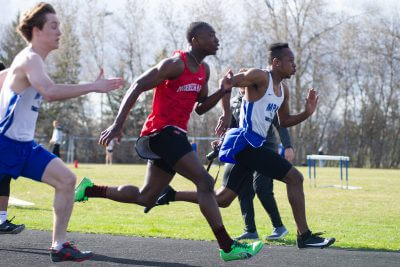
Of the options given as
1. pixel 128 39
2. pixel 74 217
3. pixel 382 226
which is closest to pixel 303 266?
pixel 382 226

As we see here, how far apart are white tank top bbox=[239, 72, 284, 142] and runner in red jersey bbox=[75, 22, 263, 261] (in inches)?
25.5

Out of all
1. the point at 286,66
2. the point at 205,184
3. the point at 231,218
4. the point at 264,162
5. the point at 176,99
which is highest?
the point at 286,66

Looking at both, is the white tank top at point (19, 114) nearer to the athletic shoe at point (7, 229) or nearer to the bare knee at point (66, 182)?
the bare knee at point (66, 182)

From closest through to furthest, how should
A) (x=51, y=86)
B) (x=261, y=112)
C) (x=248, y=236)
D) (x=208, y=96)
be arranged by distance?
(x=51, y=86) → (x=208, y=96) → (x=261, y=112) → (x=248, y=236)

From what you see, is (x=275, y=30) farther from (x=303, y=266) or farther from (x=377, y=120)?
(x=303, y=266)

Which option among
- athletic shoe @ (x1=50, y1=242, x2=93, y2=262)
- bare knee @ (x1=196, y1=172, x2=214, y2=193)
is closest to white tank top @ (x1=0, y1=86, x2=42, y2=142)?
athletic shoe @ (x1=50, y1=242, x2=93, y2=262)

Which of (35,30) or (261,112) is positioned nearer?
(35,30)

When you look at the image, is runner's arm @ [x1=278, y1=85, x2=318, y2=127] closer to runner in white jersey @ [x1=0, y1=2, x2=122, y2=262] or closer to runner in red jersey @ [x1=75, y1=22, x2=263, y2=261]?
runner in red jersey @ [x1=75, y1=22, x2=263, y2=261]

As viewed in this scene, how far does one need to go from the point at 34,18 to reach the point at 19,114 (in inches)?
32.4

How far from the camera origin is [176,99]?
6402 mm

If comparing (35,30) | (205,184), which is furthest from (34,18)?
(205,184)

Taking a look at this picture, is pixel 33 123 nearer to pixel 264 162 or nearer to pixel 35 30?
pixel 35 30

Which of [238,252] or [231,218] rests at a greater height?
[238,252]

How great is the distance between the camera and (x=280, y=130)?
29.0 ft
